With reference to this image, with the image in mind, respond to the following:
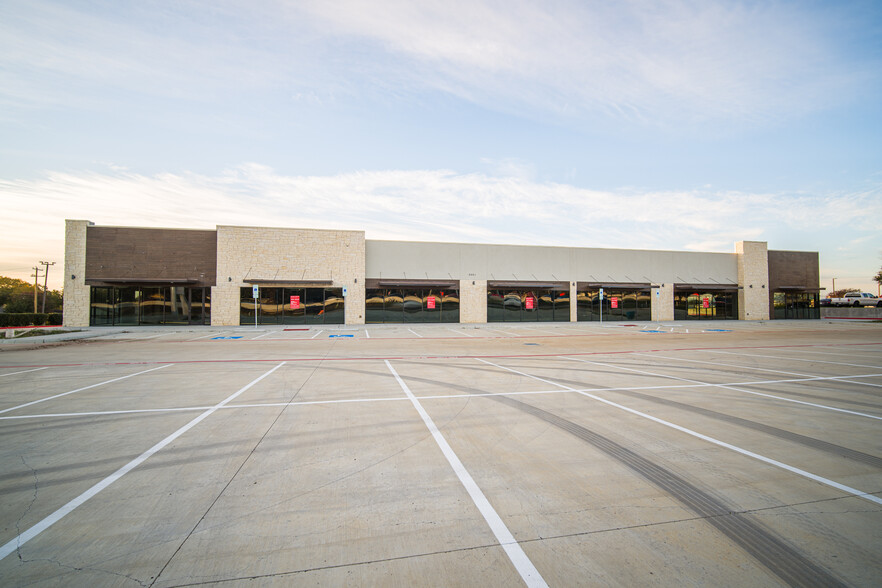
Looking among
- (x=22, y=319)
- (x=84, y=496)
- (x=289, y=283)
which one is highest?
(x=289, y=283)

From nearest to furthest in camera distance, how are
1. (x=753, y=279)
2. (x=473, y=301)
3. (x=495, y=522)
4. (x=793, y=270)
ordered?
(x=495, y=522)
(x=473, y=301)
(x=753, y=279)
(x=793, y=270)

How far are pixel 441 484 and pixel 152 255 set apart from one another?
106 feet

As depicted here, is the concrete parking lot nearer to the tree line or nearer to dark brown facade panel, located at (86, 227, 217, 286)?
dark brown facade panel, located at (86, 227, 217, 286)

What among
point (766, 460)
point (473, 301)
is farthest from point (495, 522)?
point (473, 301)

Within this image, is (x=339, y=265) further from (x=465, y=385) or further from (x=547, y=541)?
(x=547, y=541)

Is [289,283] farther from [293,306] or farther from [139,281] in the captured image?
[139,281]

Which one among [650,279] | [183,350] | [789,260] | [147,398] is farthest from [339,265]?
[789,260]

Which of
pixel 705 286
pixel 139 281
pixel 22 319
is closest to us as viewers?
pixel 139 281

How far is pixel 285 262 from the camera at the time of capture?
29.9m

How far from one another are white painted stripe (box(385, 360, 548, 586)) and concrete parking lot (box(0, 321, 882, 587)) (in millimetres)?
17

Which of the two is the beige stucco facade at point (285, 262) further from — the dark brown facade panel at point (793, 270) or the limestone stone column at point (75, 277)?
the dark brown facade panel at point (793, 270)

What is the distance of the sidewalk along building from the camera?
2833 cm

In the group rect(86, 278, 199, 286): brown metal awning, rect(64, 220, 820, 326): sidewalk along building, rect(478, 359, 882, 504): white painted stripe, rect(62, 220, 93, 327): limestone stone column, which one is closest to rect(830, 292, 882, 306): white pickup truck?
rect(64, 220, 820, 326): sidewalk along building

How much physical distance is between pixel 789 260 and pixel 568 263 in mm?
24561
